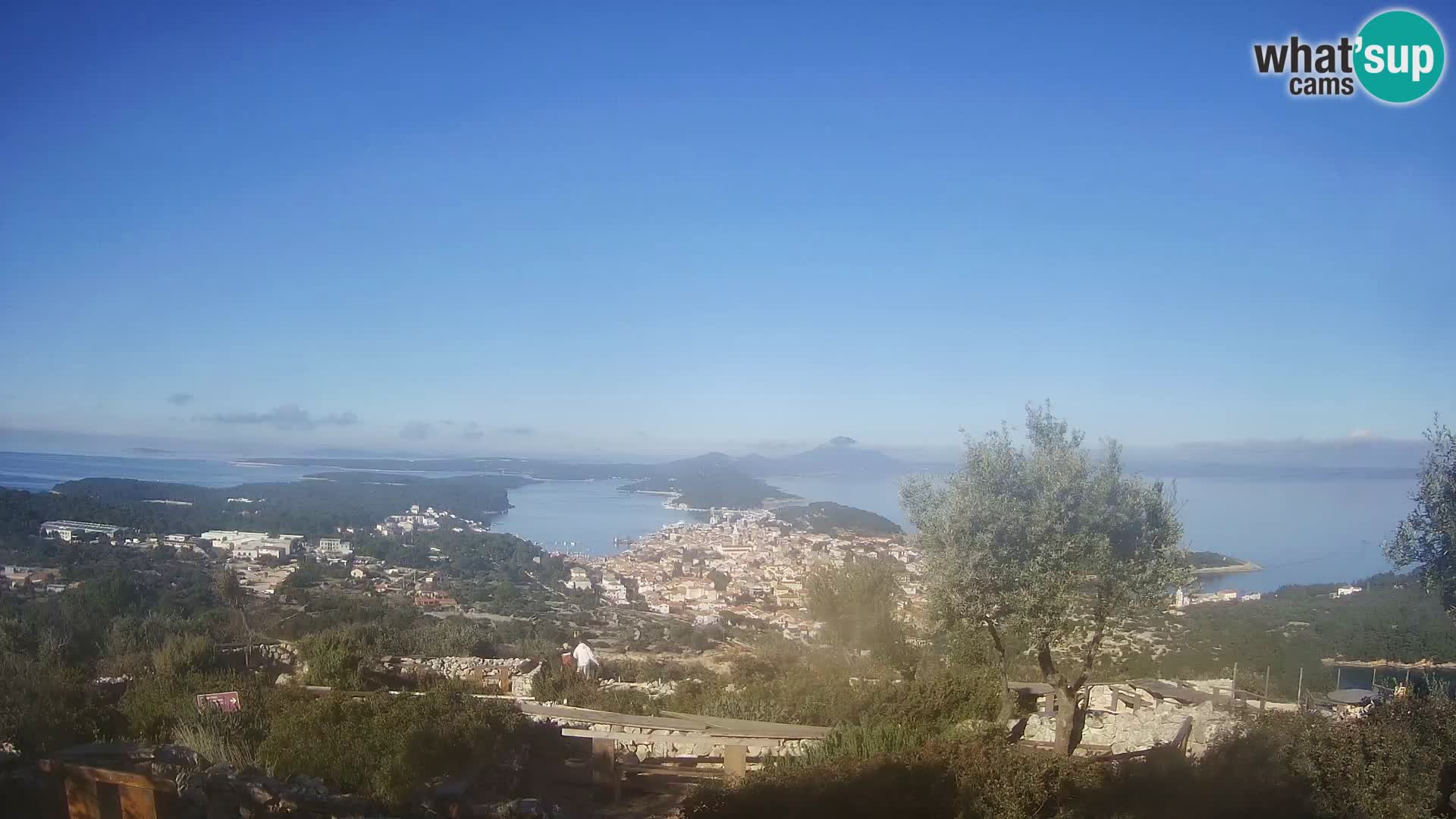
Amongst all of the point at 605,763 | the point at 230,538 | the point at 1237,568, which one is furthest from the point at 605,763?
the point at 230,538

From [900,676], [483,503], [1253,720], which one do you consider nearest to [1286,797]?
[1253,720]

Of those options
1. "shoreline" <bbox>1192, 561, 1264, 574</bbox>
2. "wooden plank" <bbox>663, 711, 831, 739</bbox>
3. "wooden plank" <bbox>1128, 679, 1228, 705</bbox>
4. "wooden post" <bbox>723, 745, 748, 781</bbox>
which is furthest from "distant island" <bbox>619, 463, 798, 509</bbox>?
"wooden post" <bbox>723, 745, 748, 781</bbox>

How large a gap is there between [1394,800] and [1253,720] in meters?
1.48

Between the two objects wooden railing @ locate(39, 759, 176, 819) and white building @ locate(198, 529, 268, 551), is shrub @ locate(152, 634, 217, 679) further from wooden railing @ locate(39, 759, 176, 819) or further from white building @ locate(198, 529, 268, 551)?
white building @ locate(198, 529, 268, 551)

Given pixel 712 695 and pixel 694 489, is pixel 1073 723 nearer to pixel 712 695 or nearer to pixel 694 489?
pixel 712 695

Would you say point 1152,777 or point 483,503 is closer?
point 1152,777

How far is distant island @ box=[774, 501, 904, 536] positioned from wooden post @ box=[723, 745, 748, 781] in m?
7.17

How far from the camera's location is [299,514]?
866 inches

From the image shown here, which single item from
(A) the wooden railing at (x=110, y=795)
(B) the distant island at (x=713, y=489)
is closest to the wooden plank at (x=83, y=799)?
(A) the wooden railing at (x=110, y=795)

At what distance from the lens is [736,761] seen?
8.37 meters

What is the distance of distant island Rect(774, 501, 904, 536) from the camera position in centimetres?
1725

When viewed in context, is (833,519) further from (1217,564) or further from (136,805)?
(136,805)

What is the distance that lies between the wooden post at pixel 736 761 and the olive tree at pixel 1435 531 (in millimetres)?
6536

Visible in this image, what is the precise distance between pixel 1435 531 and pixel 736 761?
6.89m
